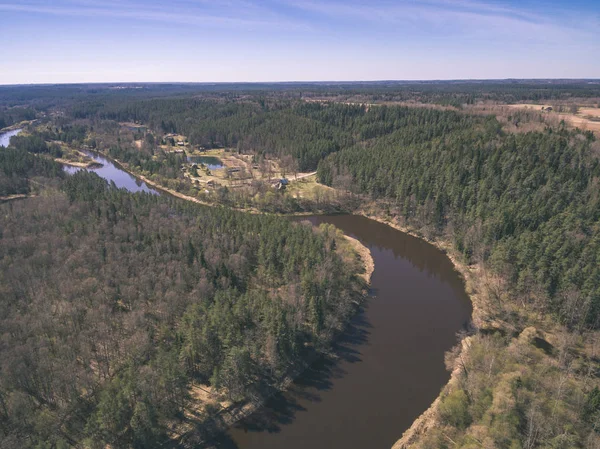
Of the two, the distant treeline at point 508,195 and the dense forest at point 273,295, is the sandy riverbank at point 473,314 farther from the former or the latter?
the distant treeline at point 508,195

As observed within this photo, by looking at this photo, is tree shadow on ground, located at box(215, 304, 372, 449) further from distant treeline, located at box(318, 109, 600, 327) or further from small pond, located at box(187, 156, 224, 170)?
small pond, located at box(187, 156, 224, 170)

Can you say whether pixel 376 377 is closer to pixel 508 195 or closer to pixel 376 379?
pixel 376 379

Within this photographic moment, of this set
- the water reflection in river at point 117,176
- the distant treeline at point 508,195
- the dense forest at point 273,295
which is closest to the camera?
the dense forest at point 273,295

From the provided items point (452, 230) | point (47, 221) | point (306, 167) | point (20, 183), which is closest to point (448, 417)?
point (452, 230)

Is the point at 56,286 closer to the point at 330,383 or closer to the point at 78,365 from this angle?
the point at 78,365

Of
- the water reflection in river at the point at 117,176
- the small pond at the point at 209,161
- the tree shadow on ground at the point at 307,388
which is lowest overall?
the tree shadow on ground at the point at 307,388

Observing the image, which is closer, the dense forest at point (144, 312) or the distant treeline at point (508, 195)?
the dense forest at point (144, 312)

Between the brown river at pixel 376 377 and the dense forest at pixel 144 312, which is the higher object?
the dense forest at pixel 144 312

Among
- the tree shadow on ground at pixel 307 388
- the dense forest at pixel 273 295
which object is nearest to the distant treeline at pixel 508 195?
the dense forest at pixel 273 295
